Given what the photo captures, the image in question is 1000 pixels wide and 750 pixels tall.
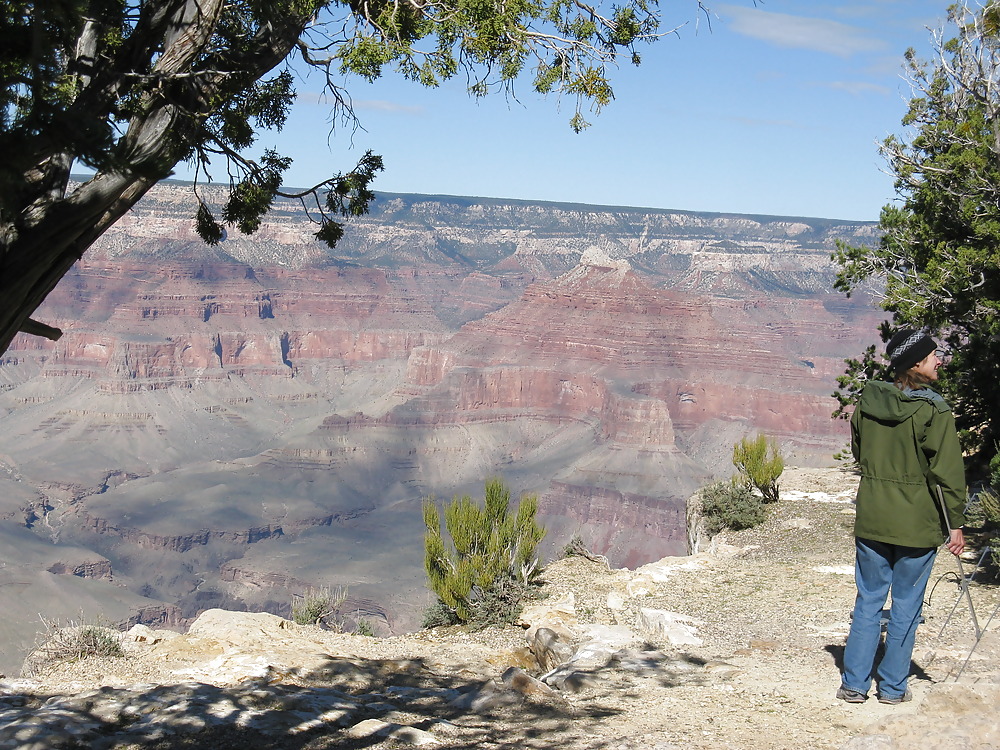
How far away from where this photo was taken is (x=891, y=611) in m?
4.90

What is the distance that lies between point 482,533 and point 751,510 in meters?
5.20

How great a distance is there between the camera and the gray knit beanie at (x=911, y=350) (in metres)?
4.73

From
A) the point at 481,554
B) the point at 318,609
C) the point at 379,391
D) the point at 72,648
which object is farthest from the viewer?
the point at 379,391

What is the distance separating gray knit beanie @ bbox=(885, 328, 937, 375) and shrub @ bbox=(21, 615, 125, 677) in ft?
18.8

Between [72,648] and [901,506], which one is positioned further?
[72,648]

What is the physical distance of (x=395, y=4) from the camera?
600cm

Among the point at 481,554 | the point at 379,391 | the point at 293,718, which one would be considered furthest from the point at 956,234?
the point at 379,391

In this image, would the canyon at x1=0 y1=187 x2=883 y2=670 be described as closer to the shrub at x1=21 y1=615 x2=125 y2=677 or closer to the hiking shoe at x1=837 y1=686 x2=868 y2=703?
the shrub at x1=21 y1=615 x2=125 y2=677

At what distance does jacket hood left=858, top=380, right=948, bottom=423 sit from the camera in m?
4.73

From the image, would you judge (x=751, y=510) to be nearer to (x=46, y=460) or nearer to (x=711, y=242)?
(x=46, y=460)

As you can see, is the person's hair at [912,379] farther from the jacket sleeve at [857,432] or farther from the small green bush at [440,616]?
the small green bush at [440,616]

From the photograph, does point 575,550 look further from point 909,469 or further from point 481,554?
point 909,469

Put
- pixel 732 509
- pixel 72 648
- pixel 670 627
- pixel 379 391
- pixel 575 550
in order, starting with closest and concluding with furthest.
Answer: pixel 72 648, pixel 670 627, pixel 575 550, pixel 732 509, pixel 379 391

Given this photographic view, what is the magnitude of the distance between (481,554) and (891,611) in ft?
15.7
